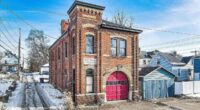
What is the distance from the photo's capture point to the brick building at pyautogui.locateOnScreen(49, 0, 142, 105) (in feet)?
61.3

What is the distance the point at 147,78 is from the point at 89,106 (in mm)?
7757

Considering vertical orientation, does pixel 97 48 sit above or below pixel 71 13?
below

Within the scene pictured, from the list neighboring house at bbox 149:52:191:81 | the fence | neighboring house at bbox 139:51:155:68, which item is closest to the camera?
the fence

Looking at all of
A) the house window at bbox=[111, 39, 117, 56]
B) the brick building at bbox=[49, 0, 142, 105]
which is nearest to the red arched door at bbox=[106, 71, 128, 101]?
the brick building at bbox=[49, 0, 142, 105]

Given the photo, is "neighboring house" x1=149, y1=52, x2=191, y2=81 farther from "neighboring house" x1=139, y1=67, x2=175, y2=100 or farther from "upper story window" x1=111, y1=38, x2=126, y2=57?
"upper story window" x1=111, y1=38, x2=126, y2=57

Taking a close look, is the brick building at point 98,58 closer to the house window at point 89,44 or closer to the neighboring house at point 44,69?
the house window at point 89,44

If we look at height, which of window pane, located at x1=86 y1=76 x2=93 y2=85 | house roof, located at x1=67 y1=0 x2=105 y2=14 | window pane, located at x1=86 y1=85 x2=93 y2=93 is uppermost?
house roof, located at x1=67 y1=0 x2=105 y2=14

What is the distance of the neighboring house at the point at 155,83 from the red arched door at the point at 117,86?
2232 mm

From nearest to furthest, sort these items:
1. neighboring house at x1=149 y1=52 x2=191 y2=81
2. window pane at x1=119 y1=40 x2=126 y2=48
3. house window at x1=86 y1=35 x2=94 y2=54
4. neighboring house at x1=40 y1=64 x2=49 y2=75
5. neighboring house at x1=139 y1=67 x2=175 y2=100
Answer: house window at x1=86 y1=35 x2=94 y2=54 → window pane at x1=119 y1=40 x2=126 y2=48 → neighboring house at x1=139 y1=67 x2=175 y2=100 → neighboring house at x1=149 y1=52 x2=191 y2=81 → neighboring house at x1=40 y1=64 x2=49 y2=75

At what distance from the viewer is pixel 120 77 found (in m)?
21.1

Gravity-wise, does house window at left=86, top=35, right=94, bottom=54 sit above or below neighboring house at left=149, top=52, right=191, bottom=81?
above

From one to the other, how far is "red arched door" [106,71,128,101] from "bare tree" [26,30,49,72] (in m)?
57.8

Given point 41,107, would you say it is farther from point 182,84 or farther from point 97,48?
point 182,84

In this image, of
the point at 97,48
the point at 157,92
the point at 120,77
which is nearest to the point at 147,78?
the point at 157,92
